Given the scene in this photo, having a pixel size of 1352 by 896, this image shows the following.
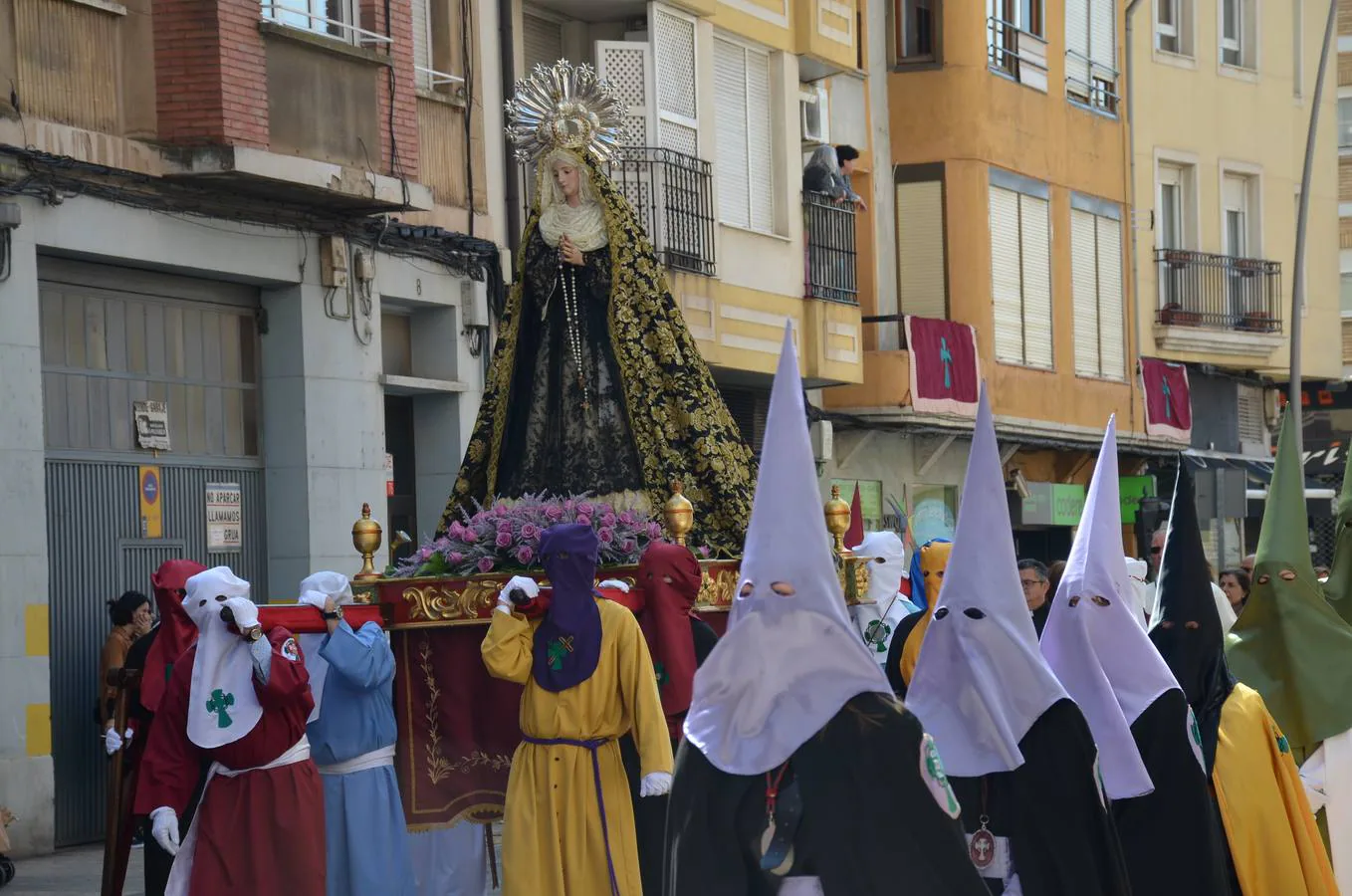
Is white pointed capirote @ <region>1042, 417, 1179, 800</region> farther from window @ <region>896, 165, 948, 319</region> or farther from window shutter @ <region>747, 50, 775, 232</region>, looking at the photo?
window @ <region>896, 165, 948, 319</region>

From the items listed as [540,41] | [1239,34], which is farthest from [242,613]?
[1239,34]

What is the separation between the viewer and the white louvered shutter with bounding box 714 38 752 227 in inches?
867

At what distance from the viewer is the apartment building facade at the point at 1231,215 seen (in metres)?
31.1

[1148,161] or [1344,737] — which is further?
[1148,161]

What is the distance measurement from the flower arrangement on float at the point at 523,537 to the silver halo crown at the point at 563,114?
5.67 feet

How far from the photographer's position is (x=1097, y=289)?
29.2 m

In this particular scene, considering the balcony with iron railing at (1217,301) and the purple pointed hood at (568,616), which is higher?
the balcony with iron railing at (1217,301)

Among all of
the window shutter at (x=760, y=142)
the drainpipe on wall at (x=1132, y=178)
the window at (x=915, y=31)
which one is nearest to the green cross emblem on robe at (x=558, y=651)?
the window shutter at (x=760, y=142)

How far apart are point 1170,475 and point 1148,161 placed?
4.33 m

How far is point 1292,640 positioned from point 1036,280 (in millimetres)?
17457

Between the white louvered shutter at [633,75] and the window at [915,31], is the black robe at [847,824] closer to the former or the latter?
the white louvered shutter at [633,75]

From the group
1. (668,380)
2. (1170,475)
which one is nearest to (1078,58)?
(1170,475)

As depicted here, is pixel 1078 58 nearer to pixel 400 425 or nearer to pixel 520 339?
pixel 400 425

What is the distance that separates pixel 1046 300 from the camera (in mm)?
27938
